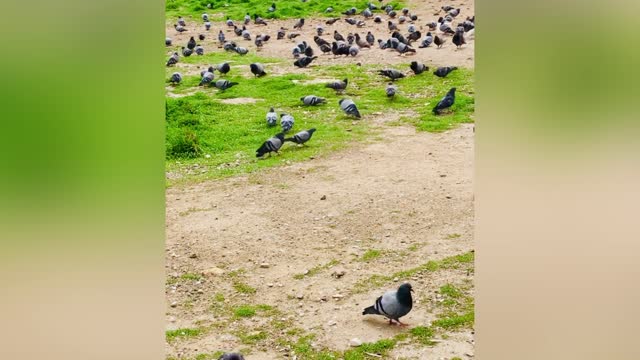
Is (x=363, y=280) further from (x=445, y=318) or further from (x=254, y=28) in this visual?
(x=254, y=28)

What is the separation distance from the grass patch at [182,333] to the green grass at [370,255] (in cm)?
189

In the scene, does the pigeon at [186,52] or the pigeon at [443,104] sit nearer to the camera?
the pigeon at [443,104]

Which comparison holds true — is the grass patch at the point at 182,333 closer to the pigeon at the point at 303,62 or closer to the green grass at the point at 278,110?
the green grass at the point at 278,110

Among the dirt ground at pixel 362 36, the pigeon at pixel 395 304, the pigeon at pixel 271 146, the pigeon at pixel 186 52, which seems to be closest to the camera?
the pigeon at pixel 395 304

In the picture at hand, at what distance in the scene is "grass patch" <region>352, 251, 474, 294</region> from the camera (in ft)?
19.7

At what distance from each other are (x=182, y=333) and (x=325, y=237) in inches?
87.3

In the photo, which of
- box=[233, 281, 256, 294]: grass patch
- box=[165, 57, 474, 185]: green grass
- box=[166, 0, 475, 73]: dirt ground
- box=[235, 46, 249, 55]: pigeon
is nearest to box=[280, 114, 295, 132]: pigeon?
box=[165, 57, 474, 185]: green grass

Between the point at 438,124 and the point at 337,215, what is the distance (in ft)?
13.4

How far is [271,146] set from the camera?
10133mm

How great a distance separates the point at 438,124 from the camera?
11188 mm

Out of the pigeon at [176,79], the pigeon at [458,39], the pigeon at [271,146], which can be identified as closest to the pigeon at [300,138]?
the pigeon at [271,146]

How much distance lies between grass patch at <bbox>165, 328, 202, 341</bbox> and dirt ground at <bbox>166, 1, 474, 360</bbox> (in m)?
0.07

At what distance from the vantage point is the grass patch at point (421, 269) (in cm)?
602
